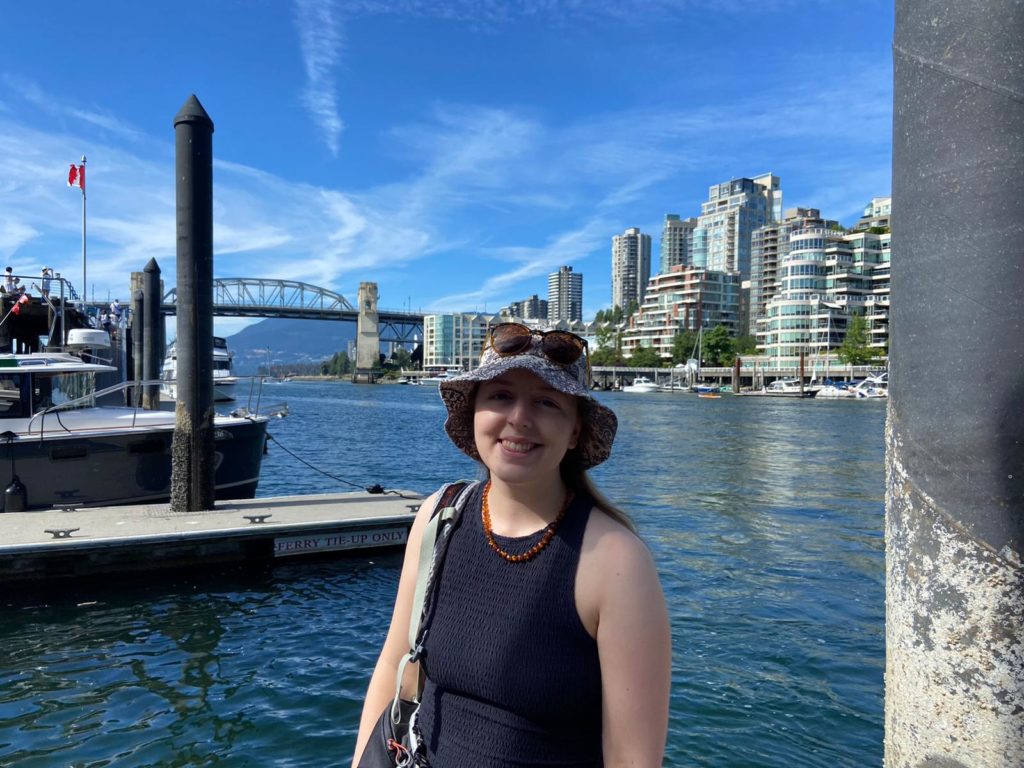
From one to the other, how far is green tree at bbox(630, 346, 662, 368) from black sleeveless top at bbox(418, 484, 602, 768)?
15567cm

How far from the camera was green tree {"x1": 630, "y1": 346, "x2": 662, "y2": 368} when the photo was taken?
155250 millimetres

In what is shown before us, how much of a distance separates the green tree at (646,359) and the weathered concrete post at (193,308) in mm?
147530

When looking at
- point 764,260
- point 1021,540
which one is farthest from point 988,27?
point 764,260

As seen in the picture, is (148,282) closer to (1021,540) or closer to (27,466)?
(27,466)

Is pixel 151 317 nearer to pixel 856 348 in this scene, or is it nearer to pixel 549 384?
pixel 549 384

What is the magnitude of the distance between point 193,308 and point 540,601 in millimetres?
10486

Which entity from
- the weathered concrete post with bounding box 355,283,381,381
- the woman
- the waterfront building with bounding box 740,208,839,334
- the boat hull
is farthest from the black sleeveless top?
the weathered concrete post with bounding box 355,283,381,381

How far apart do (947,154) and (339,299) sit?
198 meters

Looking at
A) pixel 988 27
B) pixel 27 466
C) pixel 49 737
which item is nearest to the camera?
pixel 988 27

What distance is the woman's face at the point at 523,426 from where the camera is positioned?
2.03 m

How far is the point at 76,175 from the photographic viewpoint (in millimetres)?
24156

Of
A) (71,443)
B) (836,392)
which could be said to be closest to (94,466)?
(71,443)

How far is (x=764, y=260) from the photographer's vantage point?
171375mm

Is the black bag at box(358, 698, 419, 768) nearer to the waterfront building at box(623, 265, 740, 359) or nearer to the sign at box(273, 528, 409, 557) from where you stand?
the sign at box(273, 528, 409, 557)
